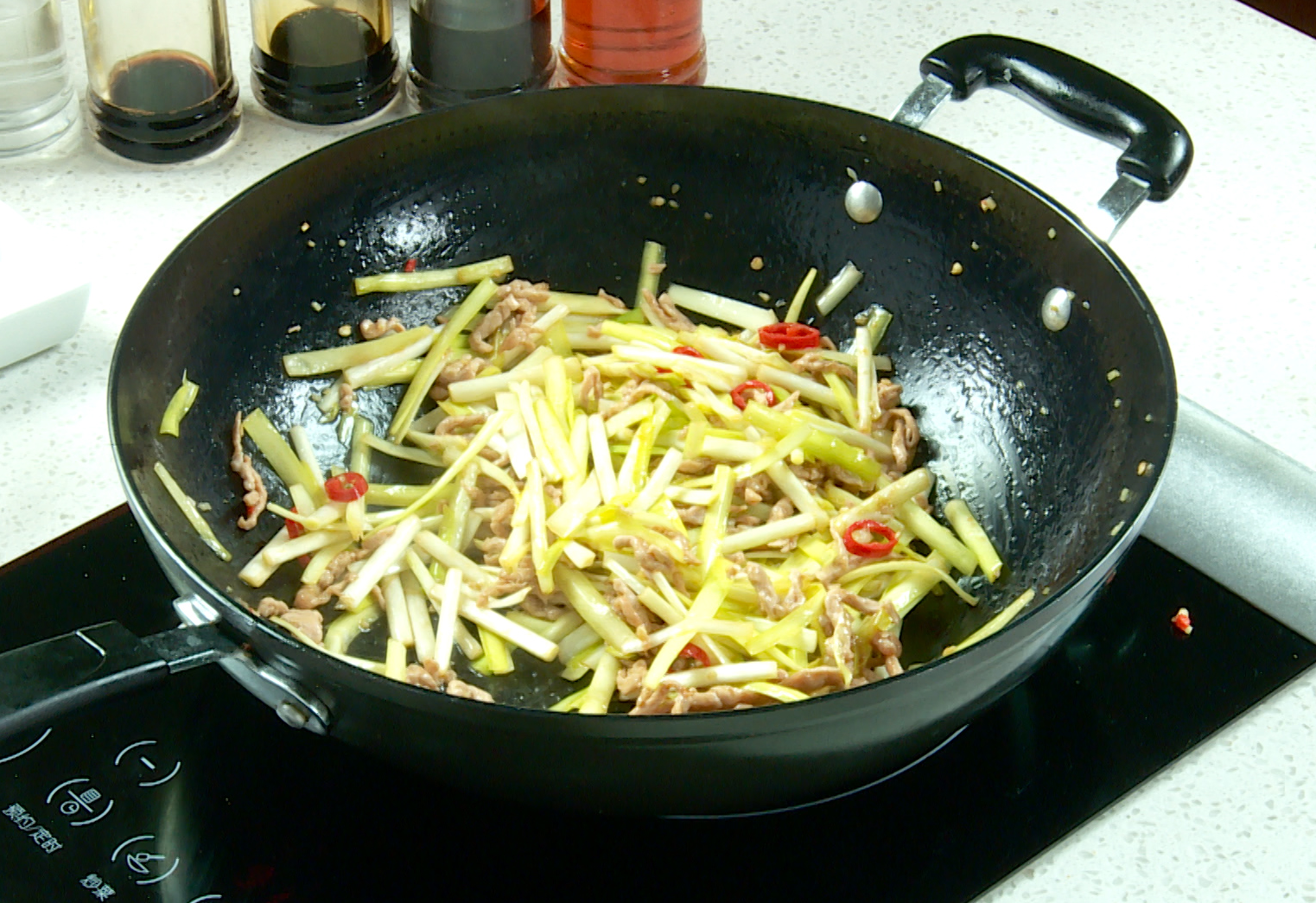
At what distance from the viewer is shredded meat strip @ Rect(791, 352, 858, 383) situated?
48.4 inches

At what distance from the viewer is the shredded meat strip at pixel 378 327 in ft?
4.02

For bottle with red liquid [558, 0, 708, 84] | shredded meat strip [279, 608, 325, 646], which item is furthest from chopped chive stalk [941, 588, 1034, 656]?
bottle with red liquid [558, 0, 708, 84]

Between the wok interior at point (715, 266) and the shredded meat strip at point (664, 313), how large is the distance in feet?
0.14

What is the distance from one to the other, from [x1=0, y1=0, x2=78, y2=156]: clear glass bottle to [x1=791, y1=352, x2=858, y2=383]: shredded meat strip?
797 mm

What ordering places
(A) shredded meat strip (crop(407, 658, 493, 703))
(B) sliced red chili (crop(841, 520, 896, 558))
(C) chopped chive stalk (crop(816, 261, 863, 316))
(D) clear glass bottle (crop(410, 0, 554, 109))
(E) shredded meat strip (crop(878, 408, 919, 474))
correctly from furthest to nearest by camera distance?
(D) clear glass bottle (crop(410, 0, 554, 109))
(C) chopped chive stalk (crop(816, 261, 863, 316))
(E) shredded meat strip (crop(878, 408, 919, 474))
(B) sliced red chili (crop(841, 520, 896, 558))
(A) shredded meat strip (crop(407, 658, 493, 703))

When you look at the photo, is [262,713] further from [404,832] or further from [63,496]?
[63,496]

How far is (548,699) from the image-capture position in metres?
1.02

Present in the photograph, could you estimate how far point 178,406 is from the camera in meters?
1.03

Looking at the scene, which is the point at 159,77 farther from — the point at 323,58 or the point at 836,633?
the point at 836,633

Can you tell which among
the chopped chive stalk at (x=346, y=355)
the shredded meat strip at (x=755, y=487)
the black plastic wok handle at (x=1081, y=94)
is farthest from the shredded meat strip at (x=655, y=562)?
the black plastic wok handle at (x=1081, y=94)

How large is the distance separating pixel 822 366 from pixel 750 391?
3.0 inches

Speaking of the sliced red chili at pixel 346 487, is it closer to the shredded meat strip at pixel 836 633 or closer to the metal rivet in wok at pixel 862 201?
the shredded meat strip at pixel 836 633

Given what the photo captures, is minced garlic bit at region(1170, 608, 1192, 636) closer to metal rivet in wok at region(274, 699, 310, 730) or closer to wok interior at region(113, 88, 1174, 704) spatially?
wok interior at region(113, 88, 1174, 704)

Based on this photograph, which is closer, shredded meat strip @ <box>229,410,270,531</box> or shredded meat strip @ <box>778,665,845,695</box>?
shredded meat strip @ <box>778,665,845,695</box>
